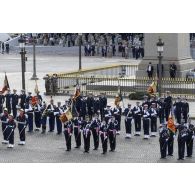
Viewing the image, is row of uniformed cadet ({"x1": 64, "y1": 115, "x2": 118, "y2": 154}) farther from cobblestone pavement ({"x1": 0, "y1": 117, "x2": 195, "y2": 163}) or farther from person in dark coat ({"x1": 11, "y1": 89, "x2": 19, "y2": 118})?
person in dark coat ({"x1": 11, "y1": 89, "x2": 19, "y2": 118})

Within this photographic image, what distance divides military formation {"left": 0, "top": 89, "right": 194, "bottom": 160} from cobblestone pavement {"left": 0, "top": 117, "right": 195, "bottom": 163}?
0.27 metres

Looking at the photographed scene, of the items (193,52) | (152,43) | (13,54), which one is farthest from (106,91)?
(13,54)

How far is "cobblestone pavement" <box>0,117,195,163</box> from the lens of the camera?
17609 mm

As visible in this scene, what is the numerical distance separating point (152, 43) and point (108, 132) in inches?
465

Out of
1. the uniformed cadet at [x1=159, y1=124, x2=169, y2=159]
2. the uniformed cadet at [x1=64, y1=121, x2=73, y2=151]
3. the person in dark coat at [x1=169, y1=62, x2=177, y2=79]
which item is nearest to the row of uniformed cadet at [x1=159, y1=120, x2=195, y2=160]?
the uniformed cadet at [x1=159, y1=124, x2=169, y2=159]

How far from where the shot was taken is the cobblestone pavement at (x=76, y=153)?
17.6m

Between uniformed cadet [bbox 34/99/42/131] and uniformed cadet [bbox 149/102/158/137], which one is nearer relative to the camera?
uniformed cadet [bbox 149/102/158/137]

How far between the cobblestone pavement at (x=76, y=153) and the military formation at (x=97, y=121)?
0.90 ft

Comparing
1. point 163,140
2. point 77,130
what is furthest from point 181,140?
point 77,130

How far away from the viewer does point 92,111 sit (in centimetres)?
2394

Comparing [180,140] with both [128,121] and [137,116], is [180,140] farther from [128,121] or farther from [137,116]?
[137,116]

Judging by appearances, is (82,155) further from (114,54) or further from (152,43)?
(114,54)

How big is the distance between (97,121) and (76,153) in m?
1.12

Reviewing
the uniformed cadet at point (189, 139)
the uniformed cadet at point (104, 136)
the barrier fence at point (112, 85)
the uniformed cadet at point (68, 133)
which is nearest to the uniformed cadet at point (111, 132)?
the uniformed cadet at point (104, 136)
